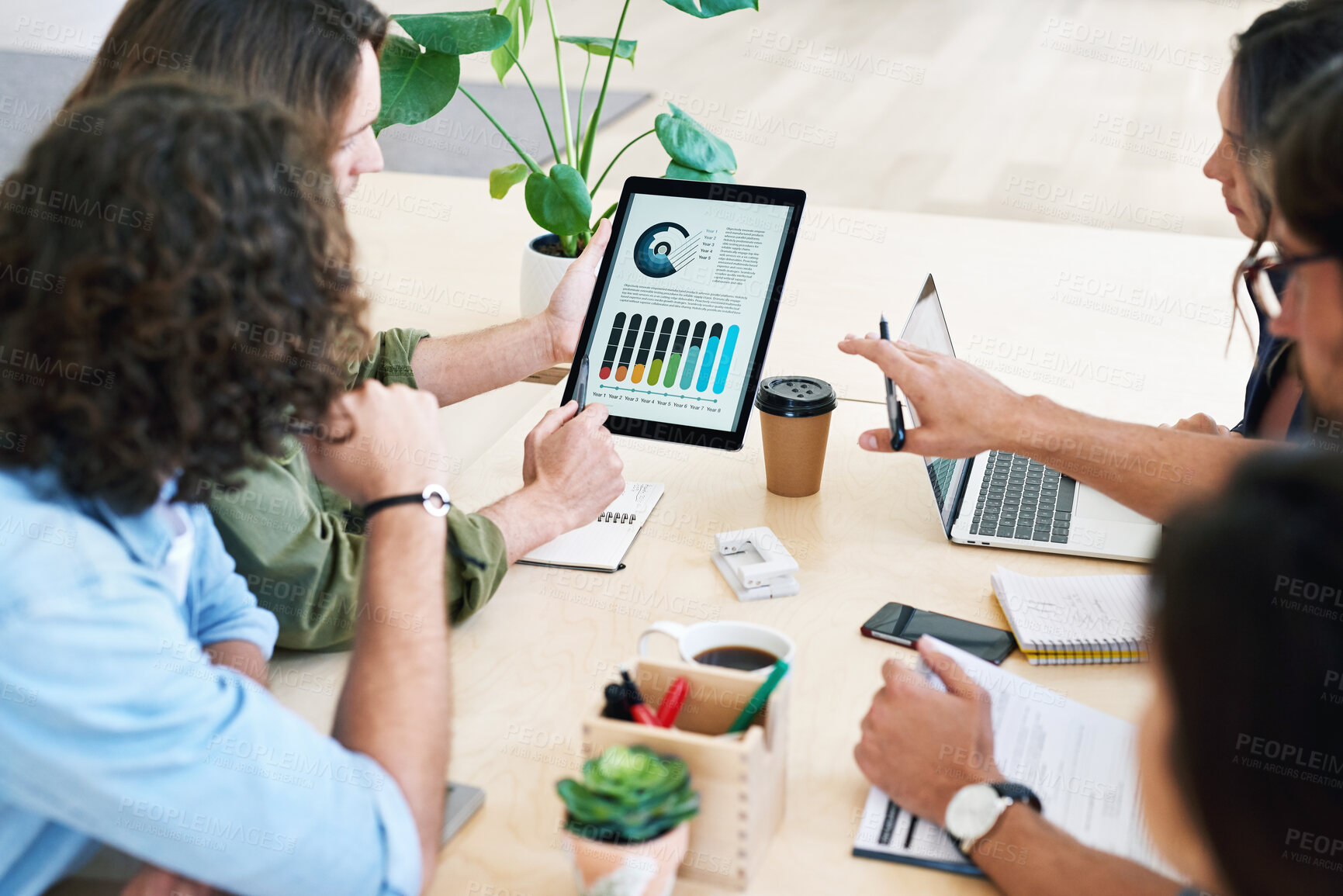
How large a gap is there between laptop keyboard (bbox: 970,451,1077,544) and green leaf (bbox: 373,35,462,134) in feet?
3.46

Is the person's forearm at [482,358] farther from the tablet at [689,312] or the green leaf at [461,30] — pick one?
the green leaf at [461,30]

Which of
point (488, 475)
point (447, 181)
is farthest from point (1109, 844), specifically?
point (447, 181)

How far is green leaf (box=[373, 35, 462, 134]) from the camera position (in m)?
1.84

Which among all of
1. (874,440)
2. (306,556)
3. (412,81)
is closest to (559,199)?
(412,81)

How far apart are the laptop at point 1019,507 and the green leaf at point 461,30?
0.80 m

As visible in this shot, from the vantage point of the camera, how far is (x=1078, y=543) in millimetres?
1334

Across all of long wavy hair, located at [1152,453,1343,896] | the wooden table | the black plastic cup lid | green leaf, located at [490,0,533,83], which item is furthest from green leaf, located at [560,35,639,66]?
long wavy hair, located at [1152,453,1343,896]

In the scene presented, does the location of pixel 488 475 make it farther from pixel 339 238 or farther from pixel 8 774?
pixel 8 774

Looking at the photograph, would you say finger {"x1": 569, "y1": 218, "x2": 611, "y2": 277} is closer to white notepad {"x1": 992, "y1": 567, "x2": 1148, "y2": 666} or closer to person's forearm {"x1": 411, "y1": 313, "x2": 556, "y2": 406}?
person's forearm {"x1": 411, "y1": 313, "x2": 556, "y2": 406}

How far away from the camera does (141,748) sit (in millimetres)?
711

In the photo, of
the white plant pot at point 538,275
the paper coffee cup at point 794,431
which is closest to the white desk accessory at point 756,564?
the paper coffee cup at point 794,431

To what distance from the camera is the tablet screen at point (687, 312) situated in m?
1.48

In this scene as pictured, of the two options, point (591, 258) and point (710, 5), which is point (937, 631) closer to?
point (591, 258)

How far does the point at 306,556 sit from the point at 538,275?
36.4 inches
